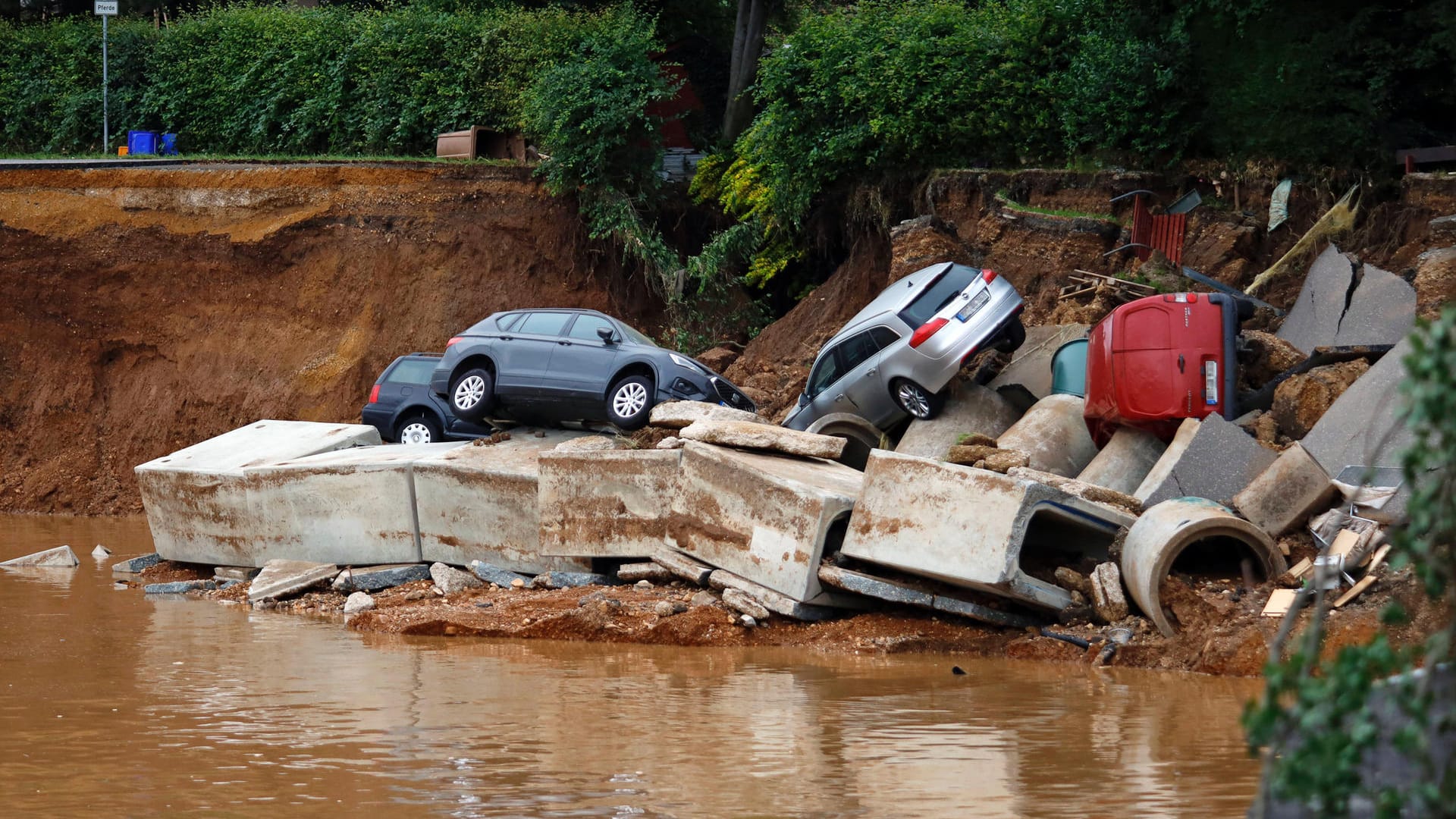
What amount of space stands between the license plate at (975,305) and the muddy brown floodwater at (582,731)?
5.31m

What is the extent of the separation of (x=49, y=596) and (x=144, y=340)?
A: 43.1ft

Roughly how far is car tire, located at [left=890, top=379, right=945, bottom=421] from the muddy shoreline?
3.83m

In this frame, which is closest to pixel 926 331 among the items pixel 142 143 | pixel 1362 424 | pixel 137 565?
pixel 1362 424

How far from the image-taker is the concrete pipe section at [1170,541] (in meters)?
10.7

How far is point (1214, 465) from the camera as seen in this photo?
12.0 meters

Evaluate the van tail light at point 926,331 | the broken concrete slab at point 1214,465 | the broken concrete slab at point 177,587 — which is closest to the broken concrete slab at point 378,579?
the broken concrete slab at point 177,587

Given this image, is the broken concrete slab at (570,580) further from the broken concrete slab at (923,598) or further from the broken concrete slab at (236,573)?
the broken concrete slab at (236,573)

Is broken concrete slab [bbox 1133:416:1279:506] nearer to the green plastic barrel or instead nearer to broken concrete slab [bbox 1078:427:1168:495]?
broken concrete slab [bbox 1078:427:1168:495]

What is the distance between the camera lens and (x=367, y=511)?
49.6 feet

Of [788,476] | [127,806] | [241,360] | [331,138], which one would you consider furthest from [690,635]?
[331,138]

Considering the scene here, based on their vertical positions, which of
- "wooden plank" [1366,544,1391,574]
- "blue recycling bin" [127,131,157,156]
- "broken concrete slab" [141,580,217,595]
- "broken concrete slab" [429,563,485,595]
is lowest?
"broken concrete slab" [141,580,217,595]

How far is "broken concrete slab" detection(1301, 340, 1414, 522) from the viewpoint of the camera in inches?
449

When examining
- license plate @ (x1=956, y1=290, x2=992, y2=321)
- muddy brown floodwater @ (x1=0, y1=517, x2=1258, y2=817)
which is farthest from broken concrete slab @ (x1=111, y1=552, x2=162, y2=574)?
license plate @ (x1=956, y1=290, x2=992, y2=321)

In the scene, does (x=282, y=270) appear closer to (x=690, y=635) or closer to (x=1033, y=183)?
(x=1033, y=183)
